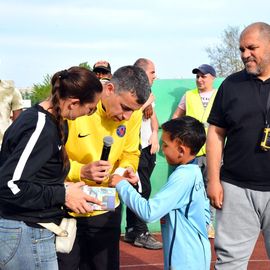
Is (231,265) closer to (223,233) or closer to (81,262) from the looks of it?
(223,233)

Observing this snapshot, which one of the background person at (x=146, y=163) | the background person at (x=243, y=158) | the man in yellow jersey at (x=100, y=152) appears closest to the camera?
the man in yellow jersey at (x=100, y=152)

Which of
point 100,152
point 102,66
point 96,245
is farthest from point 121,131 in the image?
point 102,66

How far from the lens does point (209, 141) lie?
4141mm

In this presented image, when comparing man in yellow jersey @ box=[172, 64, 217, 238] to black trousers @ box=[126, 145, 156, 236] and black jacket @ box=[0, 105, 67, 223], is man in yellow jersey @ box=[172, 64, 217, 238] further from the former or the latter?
black jacket @ box=[0, 105, 67, 223]

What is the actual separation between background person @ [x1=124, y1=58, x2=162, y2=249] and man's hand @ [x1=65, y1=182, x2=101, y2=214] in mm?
3932

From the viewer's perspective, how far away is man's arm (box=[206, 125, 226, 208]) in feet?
13.2

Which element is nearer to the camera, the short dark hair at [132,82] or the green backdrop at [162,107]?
the short dark hair at [132,82]

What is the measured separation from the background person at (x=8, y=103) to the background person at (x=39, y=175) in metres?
3.44

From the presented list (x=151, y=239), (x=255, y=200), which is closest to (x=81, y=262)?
(x=255, y=200)

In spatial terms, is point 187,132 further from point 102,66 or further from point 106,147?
point 102,66

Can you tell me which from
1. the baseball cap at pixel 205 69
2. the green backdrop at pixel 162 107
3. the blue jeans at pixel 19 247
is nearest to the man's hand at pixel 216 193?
the blue jeans at pixel 19 247

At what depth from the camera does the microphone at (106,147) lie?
10.8 feet

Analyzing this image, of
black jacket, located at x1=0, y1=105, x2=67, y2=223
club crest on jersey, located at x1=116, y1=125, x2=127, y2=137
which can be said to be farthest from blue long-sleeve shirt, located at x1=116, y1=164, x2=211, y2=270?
black jacket, located at x1=0, y1=105, x2=67, y2=223

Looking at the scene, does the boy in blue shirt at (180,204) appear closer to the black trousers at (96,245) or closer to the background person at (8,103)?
the black trousers at (96,245)
